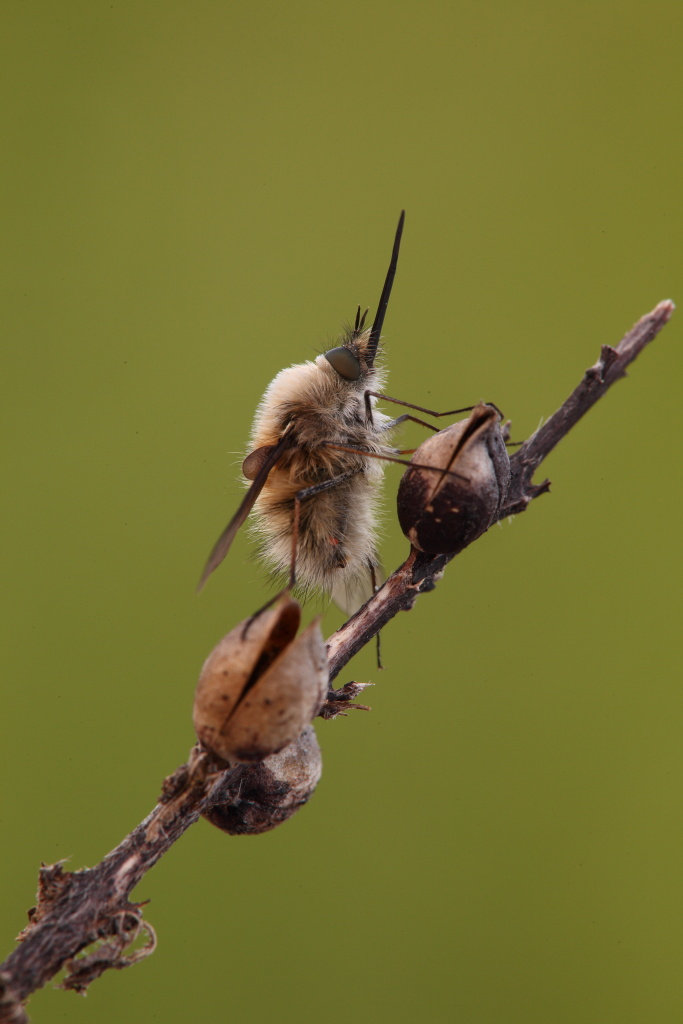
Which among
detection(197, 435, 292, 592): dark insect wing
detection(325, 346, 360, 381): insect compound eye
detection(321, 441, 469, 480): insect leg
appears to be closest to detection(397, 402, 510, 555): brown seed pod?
detection(321, 441, 469, 480): insect leg

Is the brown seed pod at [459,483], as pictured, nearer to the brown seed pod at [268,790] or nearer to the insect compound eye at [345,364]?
the brown seed pod at [268,790]

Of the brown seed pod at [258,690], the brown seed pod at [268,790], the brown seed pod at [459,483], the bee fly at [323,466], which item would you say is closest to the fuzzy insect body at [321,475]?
the bee fly at [323,466]

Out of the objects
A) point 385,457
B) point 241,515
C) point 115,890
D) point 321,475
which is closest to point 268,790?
point 115,890

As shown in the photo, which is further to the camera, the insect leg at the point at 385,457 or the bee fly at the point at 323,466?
the bee fly at the point at 323,466

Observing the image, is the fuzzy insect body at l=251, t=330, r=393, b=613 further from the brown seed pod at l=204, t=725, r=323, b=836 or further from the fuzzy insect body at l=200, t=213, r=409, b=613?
the brown seed pod at l=204, t=725, r=323, b=836

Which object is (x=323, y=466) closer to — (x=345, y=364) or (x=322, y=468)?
(x=322, y=468)
